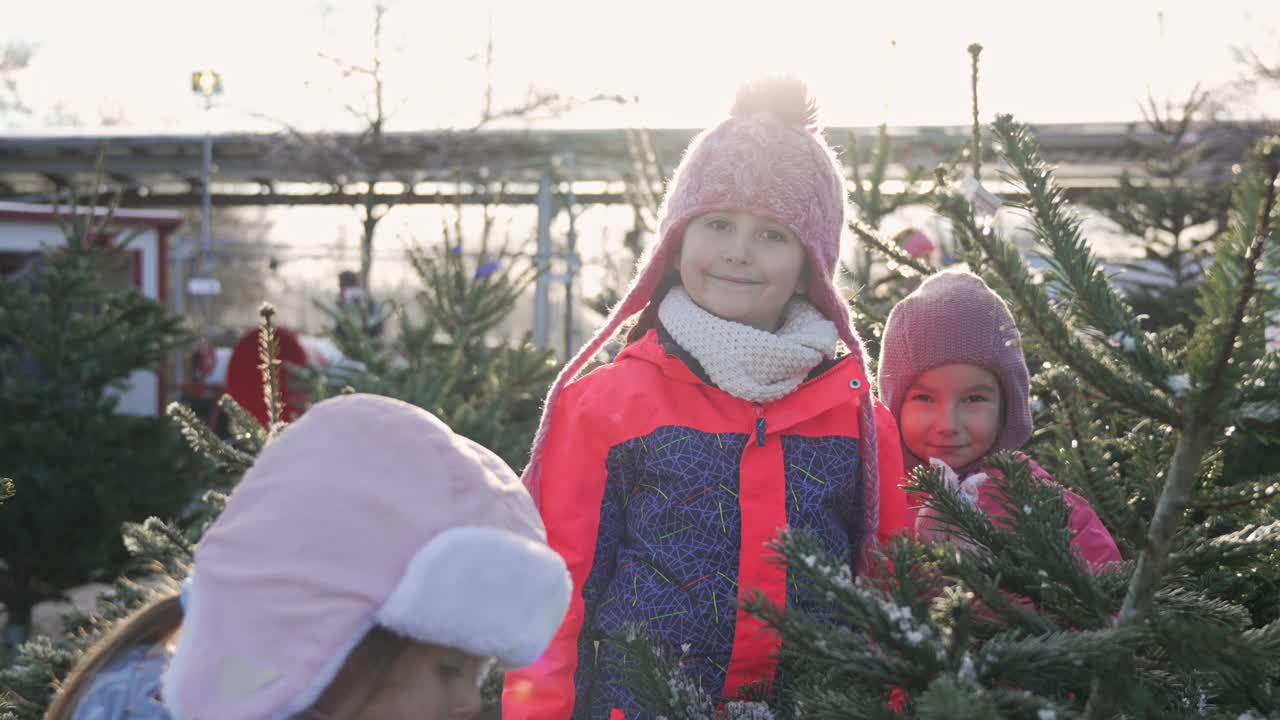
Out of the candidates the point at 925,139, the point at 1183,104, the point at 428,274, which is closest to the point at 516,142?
the point at 925,139

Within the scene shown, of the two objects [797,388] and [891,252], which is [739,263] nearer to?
[797,388]

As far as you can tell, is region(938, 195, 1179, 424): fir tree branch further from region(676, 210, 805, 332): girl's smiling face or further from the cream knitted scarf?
region(676, 210, 805, 332): girl's smiling face

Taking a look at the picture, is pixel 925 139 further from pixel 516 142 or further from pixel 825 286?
pixel 825 286

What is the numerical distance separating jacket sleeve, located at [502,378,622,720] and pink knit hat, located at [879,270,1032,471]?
0.70 meters

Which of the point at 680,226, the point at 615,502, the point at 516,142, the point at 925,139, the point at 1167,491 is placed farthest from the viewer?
the point at 516,142

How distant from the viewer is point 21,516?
19.0 feet

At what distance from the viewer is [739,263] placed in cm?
254

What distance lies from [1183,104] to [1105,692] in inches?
397

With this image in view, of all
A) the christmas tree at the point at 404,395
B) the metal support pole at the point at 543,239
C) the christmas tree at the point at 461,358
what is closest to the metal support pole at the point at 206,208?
the metal support pole at the point at 543,239

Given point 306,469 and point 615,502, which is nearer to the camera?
point 306,469

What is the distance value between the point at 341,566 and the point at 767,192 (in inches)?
61.8

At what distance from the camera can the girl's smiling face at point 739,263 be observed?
2.53 meters

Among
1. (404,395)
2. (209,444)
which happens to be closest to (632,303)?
(209,444)

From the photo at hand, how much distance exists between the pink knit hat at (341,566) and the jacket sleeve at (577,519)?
1.05 meters
